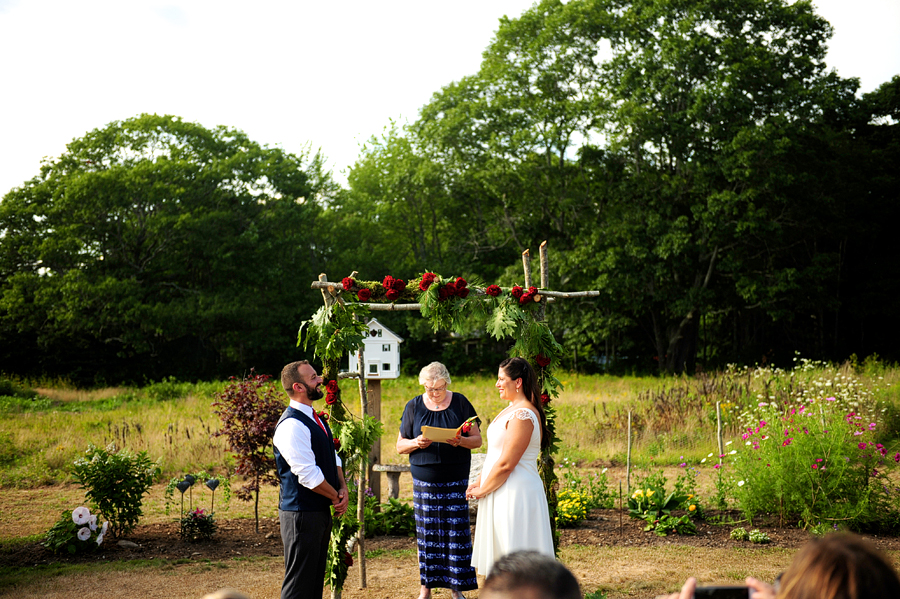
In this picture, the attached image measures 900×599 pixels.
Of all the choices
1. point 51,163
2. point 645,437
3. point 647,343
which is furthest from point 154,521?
point 647,343

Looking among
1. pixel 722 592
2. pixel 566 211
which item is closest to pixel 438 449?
pixel 722 592

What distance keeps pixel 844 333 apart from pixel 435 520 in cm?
2566

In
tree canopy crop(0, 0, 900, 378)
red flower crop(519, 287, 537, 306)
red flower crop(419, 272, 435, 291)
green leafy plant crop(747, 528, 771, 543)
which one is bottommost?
green leafy plant crop(747, 528, 771, 543)

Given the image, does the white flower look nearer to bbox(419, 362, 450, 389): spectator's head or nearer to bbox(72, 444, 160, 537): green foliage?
bbox(72, 444, 160, 537): green foliage

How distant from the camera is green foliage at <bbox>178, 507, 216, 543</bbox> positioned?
23.6 ft

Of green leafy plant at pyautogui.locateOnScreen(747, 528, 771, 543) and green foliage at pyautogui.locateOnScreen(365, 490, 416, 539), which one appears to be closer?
green leafy plant at pyautogui.locateOnScreen(747, 528, 771, 543)

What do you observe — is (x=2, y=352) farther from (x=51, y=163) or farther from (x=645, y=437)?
(x=645, y=437)

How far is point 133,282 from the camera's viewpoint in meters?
23.5

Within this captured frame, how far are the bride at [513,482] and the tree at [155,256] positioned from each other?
20.9 meters

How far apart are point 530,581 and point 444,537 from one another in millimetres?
3757

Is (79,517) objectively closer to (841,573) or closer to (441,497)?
(441,497)

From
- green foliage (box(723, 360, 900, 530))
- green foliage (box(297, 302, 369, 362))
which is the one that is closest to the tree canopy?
green foliage (box(723, 360, 900, 530))

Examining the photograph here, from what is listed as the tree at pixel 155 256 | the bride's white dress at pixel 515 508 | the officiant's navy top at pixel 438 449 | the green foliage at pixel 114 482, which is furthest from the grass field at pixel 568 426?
the tree at pixel 155 256

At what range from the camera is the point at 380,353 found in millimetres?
7547
